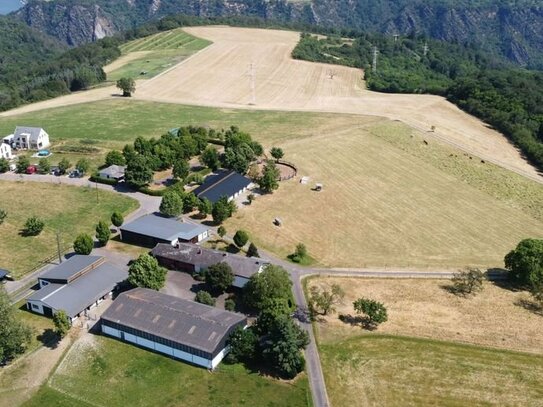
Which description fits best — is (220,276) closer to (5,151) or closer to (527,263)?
(527,263)

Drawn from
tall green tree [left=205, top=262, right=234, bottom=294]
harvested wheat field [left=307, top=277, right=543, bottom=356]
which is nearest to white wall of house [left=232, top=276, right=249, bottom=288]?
tall green tree [left=205, top=262, right=234, bottom=294]

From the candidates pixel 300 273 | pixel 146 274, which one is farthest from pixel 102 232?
pixel 300 273

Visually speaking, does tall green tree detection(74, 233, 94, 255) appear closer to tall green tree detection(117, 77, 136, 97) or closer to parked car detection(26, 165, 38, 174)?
parked car detection(26, 165, 38, 174)

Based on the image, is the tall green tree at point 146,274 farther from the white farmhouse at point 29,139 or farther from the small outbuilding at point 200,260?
the white farmhouse at point 29,139

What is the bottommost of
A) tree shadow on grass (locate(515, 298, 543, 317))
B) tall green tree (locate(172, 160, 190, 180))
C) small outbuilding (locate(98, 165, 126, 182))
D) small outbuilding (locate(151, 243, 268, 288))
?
tree shadow on grass (locate(515, 298, 543, 317))

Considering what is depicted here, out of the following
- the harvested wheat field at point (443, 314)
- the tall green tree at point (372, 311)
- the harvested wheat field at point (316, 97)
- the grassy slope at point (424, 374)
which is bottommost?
the grassy slope at point (424, 374)

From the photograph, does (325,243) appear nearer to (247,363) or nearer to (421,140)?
(247,363)

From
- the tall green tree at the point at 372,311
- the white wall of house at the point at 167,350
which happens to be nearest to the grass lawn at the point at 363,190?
the tall green tree at the point at 372,311
